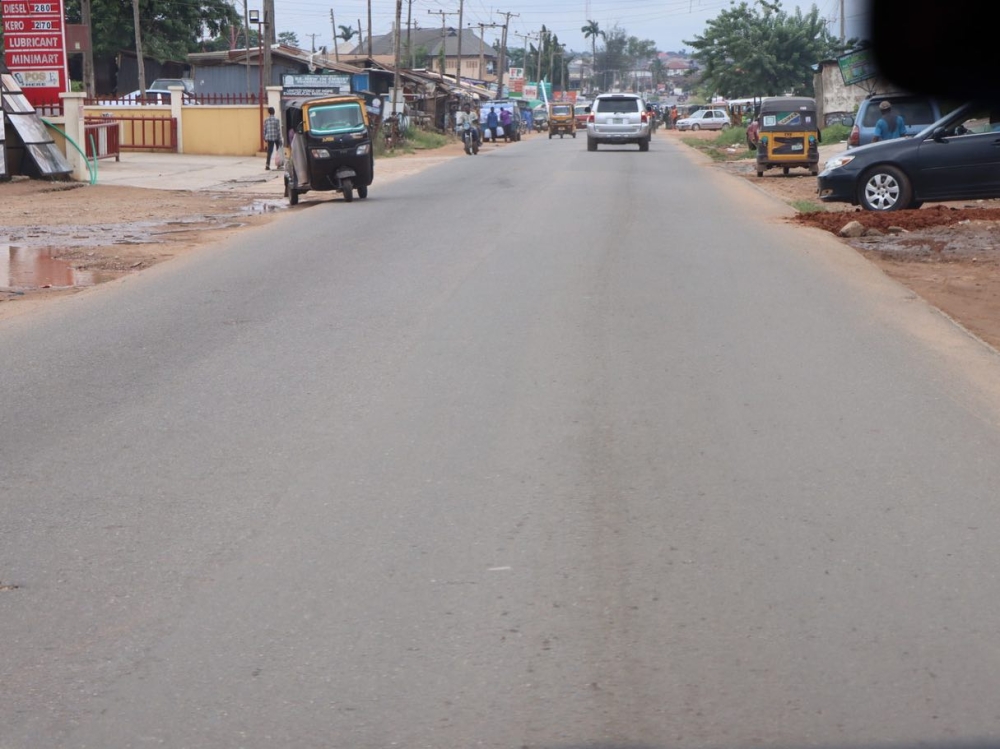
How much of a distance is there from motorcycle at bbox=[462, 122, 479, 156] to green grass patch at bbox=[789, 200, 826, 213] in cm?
2383

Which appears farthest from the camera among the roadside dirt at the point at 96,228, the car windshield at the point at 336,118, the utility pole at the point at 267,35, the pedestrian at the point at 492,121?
the pedestrian at the point at 492,121

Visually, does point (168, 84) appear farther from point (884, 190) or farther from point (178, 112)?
point (884, 190)

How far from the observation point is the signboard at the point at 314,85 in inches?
1570

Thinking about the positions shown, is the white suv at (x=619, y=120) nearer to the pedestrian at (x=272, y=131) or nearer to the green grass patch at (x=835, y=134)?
the green grass patch at (x=835, y=134)

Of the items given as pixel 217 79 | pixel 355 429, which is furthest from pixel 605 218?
pixel 217 79

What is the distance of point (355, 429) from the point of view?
6957 mm

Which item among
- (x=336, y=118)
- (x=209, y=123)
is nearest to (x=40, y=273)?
(x=336, y=118)

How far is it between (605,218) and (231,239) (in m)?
5.25

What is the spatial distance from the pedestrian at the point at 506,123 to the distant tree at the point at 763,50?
916 cm

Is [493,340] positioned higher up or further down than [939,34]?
further down

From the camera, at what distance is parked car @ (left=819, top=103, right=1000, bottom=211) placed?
17422mm

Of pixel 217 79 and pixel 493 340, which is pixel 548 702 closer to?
pixel 493 340

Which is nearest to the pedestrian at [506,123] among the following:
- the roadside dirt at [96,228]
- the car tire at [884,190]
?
the roadside dirt at [96,228]

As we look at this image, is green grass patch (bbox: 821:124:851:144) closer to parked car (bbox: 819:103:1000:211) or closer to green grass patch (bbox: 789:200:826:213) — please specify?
green grass patch (bbox: 789:200:826:213)
